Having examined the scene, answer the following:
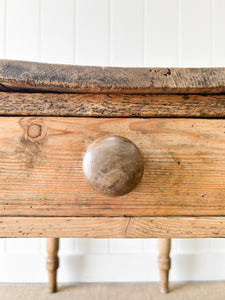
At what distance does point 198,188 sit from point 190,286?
78cm

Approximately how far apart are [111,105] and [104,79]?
3 centimetres

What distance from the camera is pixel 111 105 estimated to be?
0.29m

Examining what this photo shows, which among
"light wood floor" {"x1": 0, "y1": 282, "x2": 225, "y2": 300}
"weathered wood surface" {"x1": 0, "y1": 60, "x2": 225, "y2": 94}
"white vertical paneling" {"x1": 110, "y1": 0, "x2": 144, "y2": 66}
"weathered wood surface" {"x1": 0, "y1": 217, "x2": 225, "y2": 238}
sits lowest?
"light wood floor" {"x1": 0, "y1": 282, "x2": 225, "y2": 300}

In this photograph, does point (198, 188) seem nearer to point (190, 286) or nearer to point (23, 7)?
point (190, 286)

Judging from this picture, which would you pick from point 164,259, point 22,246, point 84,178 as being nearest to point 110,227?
point 84,178

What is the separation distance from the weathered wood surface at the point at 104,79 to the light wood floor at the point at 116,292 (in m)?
0.77

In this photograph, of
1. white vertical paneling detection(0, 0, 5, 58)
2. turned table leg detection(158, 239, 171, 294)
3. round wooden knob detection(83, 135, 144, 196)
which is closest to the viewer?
round wooden knob detection(83, 135, 144, 196)

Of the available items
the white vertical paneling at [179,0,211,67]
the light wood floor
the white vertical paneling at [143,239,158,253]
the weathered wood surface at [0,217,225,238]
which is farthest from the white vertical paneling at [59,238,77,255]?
the white vertical paneling at [179,0,211,67]

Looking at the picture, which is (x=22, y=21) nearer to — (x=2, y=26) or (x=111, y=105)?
(x=2, y=26)

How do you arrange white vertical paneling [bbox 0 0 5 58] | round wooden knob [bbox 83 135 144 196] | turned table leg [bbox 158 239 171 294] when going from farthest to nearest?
white vertical paneling [bbox 0 0 5 58], turned table leg [bbox 158 239 171 294], round wooden knob [bbox 83 135 144 196]

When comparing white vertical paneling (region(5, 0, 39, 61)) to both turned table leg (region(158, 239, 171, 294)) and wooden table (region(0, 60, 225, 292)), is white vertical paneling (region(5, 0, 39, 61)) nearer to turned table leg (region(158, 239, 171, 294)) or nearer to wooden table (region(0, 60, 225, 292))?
wooden table (region(0, 60, 225, 292))

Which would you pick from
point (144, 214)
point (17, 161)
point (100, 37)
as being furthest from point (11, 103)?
point (100, 37)

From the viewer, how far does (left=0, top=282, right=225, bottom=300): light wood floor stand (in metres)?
0.80

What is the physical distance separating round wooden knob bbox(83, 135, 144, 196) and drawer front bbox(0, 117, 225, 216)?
3 centimetres
